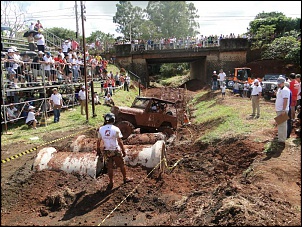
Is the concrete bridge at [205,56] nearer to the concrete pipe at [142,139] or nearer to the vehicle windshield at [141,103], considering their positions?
the vehicle windshield at [141,103]

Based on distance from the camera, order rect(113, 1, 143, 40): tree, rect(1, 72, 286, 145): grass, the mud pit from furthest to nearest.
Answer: rect(113, 1, 143, 40): tree → rect(1, 72, 286, 145): grass → the mud pit

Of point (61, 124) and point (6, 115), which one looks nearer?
point (6, 115)

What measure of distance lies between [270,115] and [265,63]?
844 inches

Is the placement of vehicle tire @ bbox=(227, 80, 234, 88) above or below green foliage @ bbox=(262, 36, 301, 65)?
below

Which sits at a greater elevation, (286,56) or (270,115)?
(286,56)

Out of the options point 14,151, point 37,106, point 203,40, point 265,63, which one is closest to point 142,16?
point 203,40

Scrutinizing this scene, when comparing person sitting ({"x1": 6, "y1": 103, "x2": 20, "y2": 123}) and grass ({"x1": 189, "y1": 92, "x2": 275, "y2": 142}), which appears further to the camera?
person sitting ({"x1": 6, "y1": 103, "x2": 20, "y2": 123})

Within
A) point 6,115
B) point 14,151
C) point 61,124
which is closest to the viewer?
point 14,151

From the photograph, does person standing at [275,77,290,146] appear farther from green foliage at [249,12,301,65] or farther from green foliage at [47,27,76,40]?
green foliage at [47,27,76,40]

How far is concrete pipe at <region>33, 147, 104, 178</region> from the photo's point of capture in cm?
874

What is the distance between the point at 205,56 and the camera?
3634cm

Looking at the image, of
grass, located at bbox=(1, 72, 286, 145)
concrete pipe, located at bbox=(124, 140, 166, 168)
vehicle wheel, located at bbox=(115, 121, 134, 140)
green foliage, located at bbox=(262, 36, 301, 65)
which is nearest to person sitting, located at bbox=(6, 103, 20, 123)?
grass, located at bbox=(1, 72, 286, 145)

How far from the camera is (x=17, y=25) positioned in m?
34.6

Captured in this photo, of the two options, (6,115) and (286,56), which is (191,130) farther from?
(286,56)
